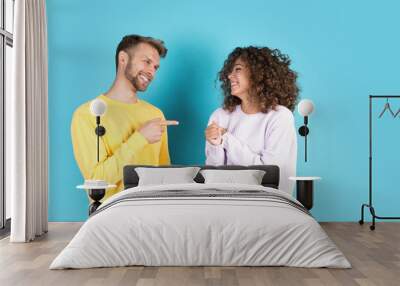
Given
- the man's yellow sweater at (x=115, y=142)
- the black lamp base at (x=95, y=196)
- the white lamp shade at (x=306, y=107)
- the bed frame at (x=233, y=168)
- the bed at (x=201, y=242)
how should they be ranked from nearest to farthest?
the bed at (x=201, y=242) → the black lamp base at (x=95, y=196) → the bed frame at (x=233, y=168) → the white lamp shade at (x=306, y=107) → the man's yellow sweater at (x=115, y=142)

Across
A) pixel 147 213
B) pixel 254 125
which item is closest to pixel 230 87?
pixel 254 125

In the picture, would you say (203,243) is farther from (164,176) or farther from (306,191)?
(306,191)

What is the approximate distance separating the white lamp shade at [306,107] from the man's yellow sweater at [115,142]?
5.56ft

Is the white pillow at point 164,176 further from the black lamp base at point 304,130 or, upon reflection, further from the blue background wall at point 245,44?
the black lamp base at point 304,130

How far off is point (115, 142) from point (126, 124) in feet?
0.86

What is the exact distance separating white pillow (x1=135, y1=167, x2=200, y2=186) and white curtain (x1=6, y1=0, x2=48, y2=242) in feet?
3.68

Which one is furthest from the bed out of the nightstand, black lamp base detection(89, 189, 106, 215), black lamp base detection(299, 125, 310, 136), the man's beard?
the man's beard

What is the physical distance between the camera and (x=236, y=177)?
6.43 m

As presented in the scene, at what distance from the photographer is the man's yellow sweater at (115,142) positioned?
707 cm

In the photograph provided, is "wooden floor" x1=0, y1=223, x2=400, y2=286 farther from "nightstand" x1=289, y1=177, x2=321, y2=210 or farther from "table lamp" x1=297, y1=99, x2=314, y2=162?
"table lamp" x1=297, y1=99, x2=314, y2=162

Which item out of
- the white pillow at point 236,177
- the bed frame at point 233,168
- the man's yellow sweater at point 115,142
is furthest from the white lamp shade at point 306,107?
the man's yellow sweater at point 115,142

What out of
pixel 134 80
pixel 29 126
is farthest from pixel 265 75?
pixel 29 126

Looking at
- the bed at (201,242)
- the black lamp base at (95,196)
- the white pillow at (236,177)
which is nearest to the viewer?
the bed at (201,242)

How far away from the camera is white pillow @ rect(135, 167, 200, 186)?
6.44 metres
